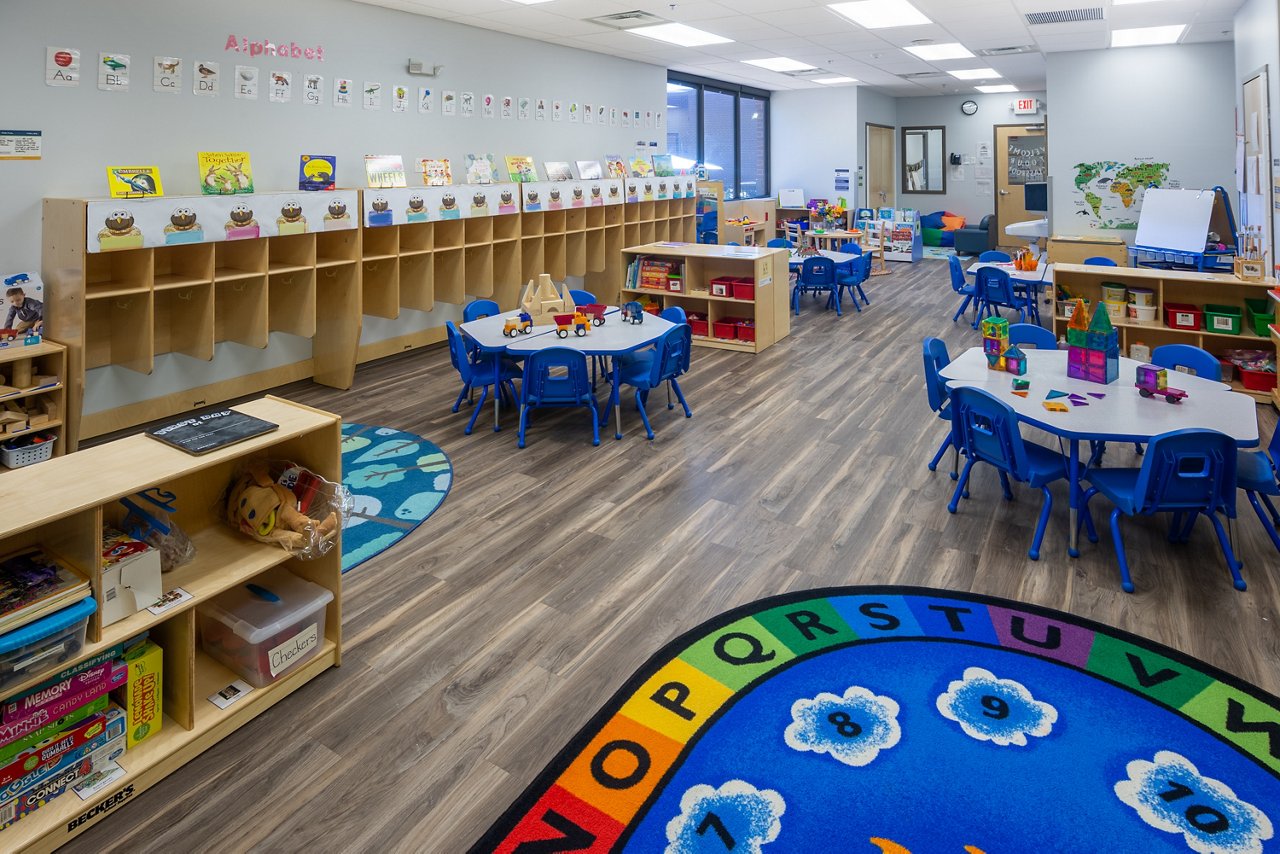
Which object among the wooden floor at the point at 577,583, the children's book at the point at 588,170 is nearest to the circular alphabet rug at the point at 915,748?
the wooden floor at the point at 577,583

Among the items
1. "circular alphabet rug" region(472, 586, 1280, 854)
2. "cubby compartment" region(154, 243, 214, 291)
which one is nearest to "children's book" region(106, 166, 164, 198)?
"cubby compartment" region(154, 243, 214, 291)

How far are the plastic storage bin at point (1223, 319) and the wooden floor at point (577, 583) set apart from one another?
0.89 meters

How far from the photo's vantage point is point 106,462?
2447mm

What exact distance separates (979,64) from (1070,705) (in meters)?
11.7

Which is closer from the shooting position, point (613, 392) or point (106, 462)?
point (106, 462)

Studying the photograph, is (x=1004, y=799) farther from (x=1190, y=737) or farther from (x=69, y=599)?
(x=69, y=599)

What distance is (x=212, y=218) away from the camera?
18.0 feet

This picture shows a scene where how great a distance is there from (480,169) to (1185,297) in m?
6.36

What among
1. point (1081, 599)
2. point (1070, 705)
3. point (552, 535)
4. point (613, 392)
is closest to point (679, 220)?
point (613, 392)

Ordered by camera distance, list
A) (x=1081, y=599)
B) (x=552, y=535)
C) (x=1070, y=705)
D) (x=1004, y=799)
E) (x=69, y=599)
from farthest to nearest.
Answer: (x=552, y=535), (x=1081, y=599), (x=1070, y=705), (x=1004, y=799), (x=69, y=599)

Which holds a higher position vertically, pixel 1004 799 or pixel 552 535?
pixel 552 535

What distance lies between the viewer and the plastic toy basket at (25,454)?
4.74 metres

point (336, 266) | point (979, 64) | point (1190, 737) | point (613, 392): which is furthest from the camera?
point (979, 64)

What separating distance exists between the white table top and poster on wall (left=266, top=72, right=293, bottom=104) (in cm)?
544
